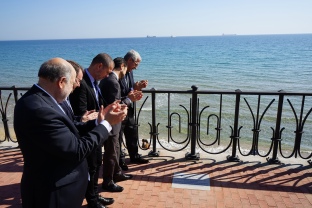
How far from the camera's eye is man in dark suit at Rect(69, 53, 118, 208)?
3053 millimetres

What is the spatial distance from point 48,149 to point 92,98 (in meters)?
1.41

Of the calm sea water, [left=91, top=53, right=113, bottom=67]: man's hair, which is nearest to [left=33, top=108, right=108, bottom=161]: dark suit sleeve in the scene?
[left=91, top=53, right=113, bottom=67]: man's hair

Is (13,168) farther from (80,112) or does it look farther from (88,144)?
(88,144)

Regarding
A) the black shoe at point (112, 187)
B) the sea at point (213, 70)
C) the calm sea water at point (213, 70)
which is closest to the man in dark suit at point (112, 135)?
the black shoe at point (112, 187)

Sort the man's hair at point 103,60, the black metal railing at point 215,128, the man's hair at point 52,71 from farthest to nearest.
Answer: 1. the black metal railing at point 215,128
2. the man's hair at point 103,60
3. the man's hair at point 52,71

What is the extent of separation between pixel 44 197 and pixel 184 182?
248 centimetres

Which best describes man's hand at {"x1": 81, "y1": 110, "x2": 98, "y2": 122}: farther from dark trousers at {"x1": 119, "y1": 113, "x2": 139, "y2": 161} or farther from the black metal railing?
the black metal railing

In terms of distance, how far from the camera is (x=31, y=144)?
186 cm

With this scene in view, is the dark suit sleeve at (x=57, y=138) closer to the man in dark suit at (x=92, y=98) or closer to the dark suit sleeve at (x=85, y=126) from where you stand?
the dark suit sleeve at (x=85, y=126)

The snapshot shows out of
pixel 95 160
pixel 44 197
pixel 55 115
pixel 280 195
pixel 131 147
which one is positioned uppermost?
pixel 55 115

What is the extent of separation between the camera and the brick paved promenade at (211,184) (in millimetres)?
3559

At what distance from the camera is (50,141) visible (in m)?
1.80

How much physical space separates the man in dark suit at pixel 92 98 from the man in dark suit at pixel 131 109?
822mm

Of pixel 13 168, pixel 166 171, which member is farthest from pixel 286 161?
pixel 13 168
